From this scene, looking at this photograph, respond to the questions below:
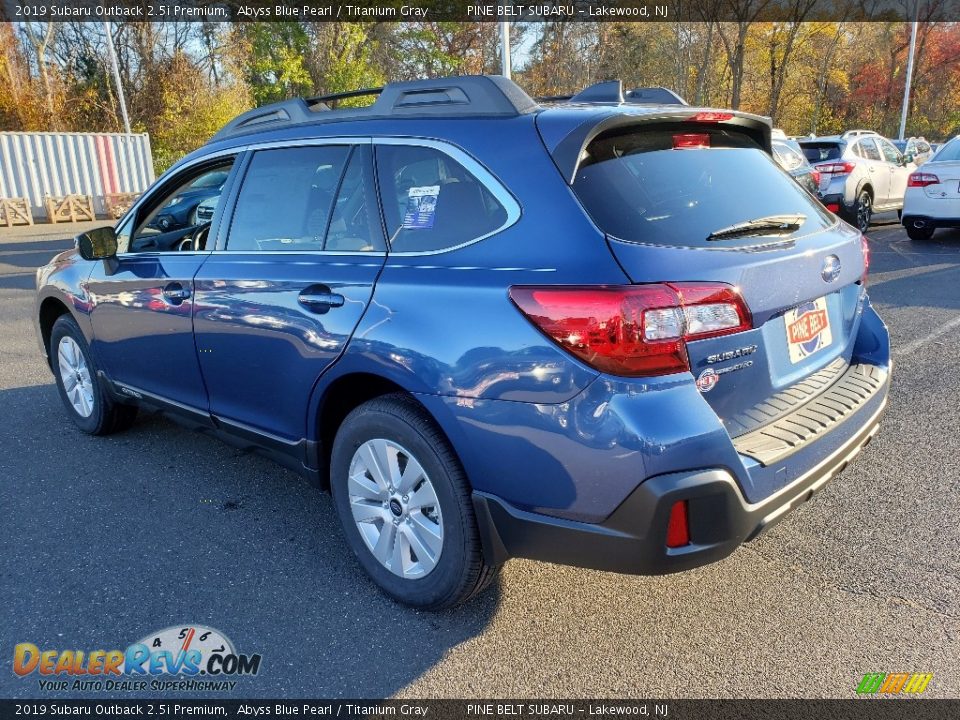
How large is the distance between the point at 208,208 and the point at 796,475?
120 inches

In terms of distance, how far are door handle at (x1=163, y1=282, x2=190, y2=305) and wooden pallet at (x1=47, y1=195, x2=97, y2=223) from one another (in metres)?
20.4

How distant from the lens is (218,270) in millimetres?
3404

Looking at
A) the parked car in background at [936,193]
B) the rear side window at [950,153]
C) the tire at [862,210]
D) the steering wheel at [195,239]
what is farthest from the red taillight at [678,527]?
the tire at [862,210]

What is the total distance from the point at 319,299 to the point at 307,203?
56 cm

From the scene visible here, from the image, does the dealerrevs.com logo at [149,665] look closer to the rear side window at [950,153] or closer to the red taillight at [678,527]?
the red taillight at [678,527]

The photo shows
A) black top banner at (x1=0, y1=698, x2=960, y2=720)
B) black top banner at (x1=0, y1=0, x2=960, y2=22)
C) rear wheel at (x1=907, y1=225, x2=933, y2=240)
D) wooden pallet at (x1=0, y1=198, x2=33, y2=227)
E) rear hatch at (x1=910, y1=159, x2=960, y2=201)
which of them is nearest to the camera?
black top banner at (x1=0, y1=698, x2=960, y2=720)

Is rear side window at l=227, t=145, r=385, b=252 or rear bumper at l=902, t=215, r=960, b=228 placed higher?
rear side window at l=227, t=145, r=385, b=252

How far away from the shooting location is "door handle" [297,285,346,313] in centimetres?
281

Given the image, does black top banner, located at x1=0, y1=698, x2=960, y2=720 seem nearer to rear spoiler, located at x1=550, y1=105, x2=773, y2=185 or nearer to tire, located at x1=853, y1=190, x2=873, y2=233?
rear spoiler, located at x1=550, y1=105, x2=773, y2=185

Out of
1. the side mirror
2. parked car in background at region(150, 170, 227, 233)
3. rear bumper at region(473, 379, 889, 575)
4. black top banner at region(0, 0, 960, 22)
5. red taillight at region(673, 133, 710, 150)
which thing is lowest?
rear bumper at region(473, 379, 889, 575)

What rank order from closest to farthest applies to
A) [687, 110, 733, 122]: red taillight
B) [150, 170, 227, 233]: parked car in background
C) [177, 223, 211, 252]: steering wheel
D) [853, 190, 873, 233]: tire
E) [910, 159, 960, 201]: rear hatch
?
[687, 110, 733, 122]: red taillight
[177, 223, 211, 252]: steering wheel
[150, 170, 227, 233]: parked car in background
[910, 159, 960, 201]: rear hatch
[853, 190, 873, 233]: tire

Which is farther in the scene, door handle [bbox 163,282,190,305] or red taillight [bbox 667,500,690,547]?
door handle [bbox 163,282,190,305]

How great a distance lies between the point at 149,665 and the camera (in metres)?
2.58

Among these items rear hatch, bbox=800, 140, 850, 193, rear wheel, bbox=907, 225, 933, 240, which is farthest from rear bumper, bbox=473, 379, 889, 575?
rear hatch, bbox=800, 140, 850, 193
